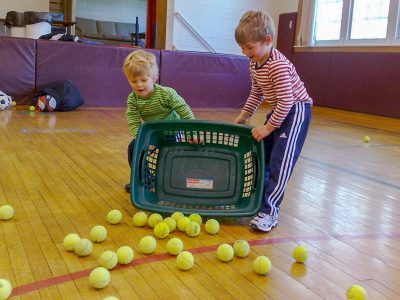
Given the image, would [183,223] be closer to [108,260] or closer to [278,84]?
[108,260]

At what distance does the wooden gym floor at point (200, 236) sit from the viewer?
132 centimetres

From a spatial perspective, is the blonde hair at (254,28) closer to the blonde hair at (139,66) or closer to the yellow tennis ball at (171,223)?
the blonde hair at (139,66)

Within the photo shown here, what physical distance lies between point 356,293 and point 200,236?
0.62 metres

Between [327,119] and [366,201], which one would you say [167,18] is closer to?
[327,119]

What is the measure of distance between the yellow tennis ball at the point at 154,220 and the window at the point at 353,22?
540 cm

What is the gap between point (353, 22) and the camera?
22.7ft

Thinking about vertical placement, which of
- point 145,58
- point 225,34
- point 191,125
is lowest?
point 191,125

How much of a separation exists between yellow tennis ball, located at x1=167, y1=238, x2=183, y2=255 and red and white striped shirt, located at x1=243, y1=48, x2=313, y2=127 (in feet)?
1.99

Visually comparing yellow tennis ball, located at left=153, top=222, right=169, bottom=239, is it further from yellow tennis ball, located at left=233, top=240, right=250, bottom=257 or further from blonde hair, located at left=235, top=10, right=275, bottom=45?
blonde hair, located at left=235, top=10, right=275, bottom=45

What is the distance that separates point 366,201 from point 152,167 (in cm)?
109

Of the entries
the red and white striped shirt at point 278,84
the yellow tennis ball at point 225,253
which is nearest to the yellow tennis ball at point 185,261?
the yellow tennis ball at point 225,253

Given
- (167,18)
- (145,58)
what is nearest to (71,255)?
(145,58)

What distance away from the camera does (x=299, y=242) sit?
171 cm

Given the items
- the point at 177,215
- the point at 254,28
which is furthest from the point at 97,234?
the point at 254,28
